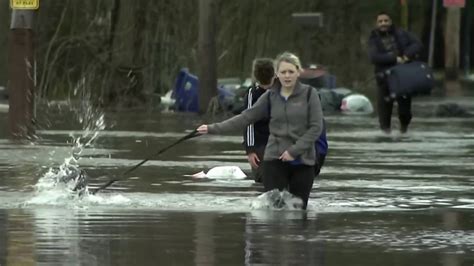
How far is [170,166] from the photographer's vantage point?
61.0 ft

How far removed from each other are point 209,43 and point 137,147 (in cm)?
980

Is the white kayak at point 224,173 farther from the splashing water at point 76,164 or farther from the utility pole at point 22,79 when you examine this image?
the utility pole at point 22,79

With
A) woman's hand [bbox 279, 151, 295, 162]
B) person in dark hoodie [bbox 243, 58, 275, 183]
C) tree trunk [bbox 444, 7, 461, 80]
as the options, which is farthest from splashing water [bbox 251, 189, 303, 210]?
tree trunk [bbox 444, 7, 461, 80]

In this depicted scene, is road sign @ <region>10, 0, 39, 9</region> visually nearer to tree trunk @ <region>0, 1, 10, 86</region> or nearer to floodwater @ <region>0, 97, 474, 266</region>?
floodwater @ <region>0, 97, 474, 266</region>

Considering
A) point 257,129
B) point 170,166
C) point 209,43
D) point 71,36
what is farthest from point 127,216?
point 71,36

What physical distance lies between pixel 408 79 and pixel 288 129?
11.0 metres

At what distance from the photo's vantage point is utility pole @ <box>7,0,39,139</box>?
22125mm

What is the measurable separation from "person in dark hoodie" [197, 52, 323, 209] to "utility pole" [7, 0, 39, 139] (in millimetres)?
8743

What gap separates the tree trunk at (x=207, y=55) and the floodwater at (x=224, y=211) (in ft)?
27.1

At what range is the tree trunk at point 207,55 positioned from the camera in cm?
3111

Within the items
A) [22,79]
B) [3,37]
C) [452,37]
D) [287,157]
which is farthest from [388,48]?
[452,37]

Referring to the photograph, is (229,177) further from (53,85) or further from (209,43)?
(53,85)

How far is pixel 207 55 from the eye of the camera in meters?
31.3

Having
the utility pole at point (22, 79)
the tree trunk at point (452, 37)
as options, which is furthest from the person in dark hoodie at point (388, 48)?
the tree trunk at point (452, 37)
